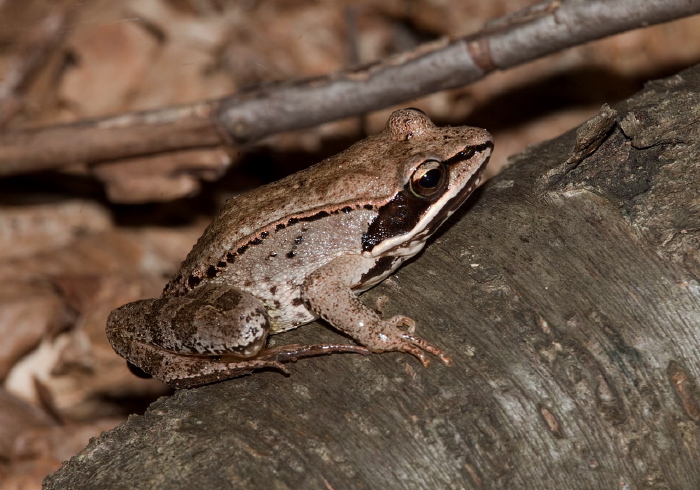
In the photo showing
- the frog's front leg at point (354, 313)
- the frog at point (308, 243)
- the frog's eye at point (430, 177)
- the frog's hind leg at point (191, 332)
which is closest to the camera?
the frog's front leg at point (354, 313)

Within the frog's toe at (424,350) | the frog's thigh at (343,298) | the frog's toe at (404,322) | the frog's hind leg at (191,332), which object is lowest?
the frog's hind leg at (191,332)

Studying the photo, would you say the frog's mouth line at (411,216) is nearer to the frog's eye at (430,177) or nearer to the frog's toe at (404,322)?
the frog's eye at (430,177)

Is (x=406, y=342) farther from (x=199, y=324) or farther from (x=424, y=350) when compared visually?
(x=199, y=324)

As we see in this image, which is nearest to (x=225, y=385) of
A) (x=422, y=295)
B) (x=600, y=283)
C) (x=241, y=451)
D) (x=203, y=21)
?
(x=241, y=451)

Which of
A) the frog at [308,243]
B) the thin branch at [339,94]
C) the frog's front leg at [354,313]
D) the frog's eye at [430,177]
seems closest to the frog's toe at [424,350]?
the frog's front leg at [354,313]

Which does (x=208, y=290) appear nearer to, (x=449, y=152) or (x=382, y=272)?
(x=382, y=272)

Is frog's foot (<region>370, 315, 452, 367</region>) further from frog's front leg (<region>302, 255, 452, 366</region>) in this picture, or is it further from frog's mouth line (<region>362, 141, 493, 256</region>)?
frog's mouth line (<region>362, 141, 493, 256</region>)

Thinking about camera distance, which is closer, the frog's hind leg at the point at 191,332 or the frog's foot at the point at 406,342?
the frog's foot at the point at 406,342

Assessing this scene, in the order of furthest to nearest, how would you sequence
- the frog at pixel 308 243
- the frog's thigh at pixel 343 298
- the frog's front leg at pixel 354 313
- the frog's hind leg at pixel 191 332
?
1. the frog at pixel 308 243
2. the frog's hind leg at pixel 191 332
3. the frog's thigh at pixel 343 298
4. the frog's front leg at pixel 354 313
